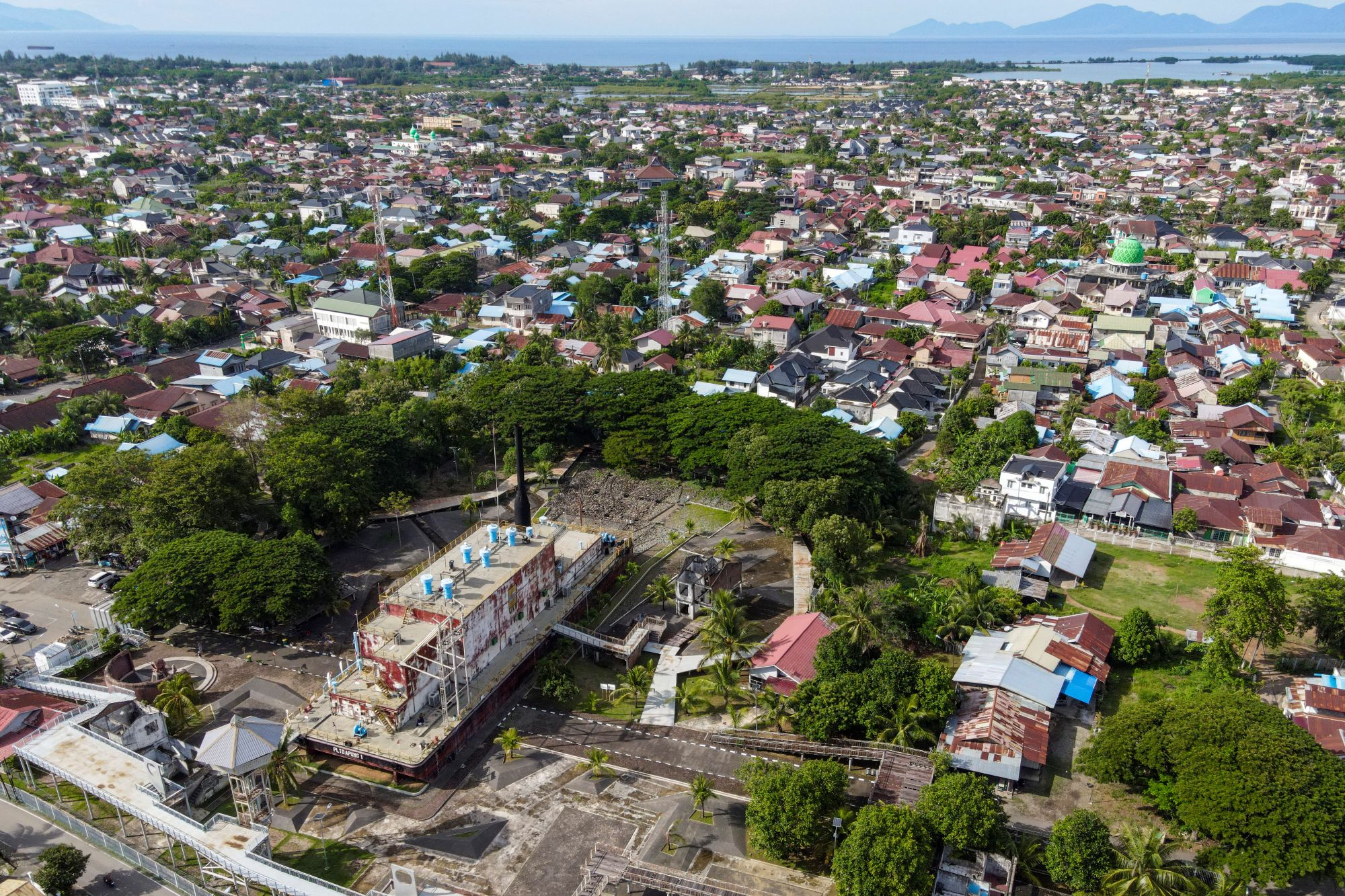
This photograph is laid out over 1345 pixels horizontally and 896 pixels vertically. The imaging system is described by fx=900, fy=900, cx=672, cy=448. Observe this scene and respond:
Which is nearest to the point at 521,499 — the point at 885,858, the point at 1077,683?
the point at 885,858

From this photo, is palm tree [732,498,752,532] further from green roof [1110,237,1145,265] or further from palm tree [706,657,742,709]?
green roof [1110,237,1145,265]

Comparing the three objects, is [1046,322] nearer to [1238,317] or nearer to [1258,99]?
[1238,317]

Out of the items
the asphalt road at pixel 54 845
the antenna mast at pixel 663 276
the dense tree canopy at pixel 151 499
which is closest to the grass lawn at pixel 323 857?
the asphalt road at pixel 54 845

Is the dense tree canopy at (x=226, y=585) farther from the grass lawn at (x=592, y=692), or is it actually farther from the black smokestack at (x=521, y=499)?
the grass lawn at (x=592, y=692)

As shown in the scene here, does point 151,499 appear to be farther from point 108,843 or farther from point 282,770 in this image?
point 282,770

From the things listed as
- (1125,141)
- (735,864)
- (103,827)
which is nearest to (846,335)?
(735,864)

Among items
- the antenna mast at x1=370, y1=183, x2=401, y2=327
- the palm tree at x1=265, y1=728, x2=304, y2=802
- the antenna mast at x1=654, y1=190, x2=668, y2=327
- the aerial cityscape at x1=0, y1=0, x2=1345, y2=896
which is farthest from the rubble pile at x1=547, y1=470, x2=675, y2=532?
the antenna mast at x1=370, y1=183, x2=401, y2=327

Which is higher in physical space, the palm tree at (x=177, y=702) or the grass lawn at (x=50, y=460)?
the grass lawn at (x=50, y=460)
